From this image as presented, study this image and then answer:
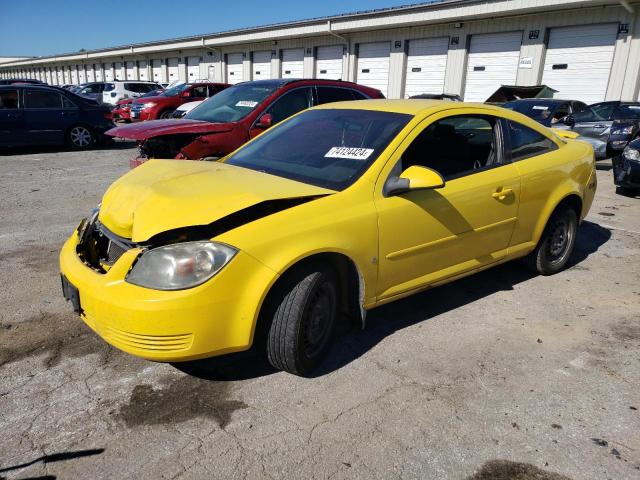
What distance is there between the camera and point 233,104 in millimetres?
7098

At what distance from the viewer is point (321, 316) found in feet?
9.71

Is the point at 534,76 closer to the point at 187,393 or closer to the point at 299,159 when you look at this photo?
the point at 299,159

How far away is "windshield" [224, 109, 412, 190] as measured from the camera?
3.19 m

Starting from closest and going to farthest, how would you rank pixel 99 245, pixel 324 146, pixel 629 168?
1. pixel 99 245
2. pixel 324 146
3. pixel 629 168

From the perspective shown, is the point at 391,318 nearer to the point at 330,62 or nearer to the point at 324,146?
the point at 324,146

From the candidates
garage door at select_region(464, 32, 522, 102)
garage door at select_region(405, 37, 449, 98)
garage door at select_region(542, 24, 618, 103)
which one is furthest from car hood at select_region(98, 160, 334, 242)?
garage door at select_region(405, 37, 449, 98)

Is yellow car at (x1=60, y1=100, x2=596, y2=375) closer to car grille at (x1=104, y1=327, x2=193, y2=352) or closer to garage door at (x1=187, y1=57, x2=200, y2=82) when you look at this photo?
car grille at (x1=104, y1=327, x2=193, y2=352)

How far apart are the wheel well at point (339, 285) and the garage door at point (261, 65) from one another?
28.2 m

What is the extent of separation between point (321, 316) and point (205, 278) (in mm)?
803

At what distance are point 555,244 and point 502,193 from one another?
1.23m

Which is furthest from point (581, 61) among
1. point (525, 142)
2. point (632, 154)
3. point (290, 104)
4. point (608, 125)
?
point (525, 142)

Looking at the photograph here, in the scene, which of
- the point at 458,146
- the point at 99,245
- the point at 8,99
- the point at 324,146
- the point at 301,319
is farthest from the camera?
the point at 8,99

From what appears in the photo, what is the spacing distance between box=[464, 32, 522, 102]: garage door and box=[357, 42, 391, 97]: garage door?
4.33 m

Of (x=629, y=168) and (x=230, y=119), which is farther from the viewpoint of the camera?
(x=629, y=168)
